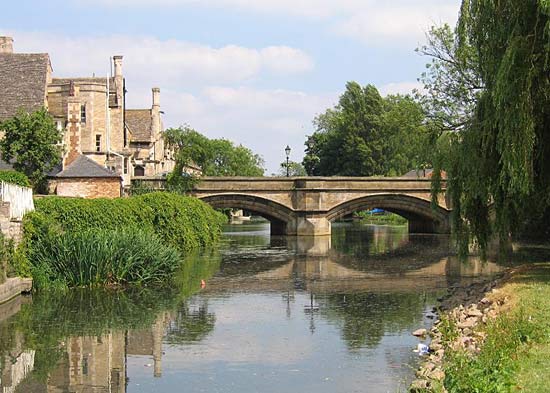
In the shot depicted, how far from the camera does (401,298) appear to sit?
21828 millimetres

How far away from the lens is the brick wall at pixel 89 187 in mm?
37750

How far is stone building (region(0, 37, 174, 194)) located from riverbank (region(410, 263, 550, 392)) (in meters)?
29.0

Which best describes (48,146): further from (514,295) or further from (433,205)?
(514,295)

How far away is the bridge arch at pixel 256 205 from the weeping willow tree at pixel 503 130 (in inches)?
1132

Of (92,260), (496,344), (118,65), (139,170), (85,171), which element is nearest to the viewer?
(496,344)

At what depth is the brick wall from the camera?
37.8 m

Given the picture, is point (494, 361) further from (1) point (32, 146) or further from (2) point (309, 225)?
(2) point (309, 225)

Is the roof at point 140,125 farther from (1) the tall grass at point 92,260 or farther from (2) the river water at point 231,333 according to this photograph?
(1) the tall grass at point 92,260

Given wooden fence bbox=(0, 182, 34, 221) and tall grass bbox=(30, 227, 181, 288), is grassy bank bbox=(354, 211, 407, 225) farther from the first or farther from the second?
wooden fence bbox=(0, 182, 34, 221)

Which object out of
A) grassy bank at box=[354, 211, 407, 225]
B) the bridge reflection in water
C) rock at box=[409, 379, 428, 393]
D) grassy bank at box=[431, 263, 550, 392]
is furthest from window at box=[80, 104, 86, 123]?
rock at box=[409, 379, 428, 393]

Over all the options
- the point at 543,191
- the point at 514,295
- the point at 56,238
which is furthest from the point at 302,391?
the point at 56,238

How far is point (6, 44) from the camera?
55375 millimetres

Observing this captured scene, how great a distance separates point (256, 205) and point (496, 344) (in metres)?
38.9

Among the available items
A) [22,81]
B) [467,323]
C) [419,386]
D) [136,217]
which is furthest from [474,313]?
[22,81]
